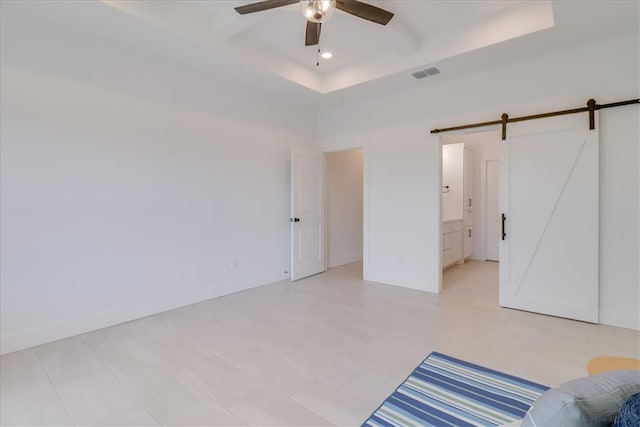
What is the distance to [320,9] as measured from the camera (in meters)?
2.20

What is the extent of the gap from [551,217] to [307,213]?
10.8ft

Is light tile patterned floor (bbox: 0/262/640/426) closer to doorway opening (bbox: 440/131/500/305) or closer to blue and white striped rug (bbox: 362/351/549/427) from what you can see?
blue and white striped rug (bbox: 362/351/549/427)

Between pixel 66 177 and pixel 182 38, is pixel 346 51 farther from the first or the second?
pixel 66 177

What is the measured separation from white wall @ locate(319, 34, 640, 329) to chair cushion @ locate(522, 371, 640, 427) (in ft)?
10.0

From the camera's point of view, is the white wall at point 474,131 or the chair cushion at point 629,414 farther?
the white wall at point 474,131

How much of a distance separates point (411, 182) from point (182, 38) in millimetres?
3320

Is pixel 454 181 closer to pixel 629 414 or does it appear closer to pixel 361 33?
pixel 361 33

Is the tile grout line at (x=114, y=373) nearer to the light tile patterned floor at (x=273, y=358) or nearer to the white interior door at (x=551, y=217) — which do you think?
the light tile patterned floor at (x=273, y=358)

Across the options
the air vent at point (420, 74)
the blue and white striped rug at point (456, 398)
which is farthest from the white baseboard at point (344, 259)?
the blue and white striped rug at point (456, 398)

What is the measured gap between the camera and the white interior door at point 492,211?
649 centimetres

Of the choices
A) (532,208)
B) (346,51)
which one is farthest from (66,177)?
(532,208)

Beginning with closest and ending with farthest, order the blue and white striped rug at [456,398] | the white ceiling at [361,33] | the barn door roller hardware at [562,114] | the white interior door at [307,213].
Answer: the blue and white striped rug at [456,398] → the white ceiling at [361,33] → the barn door roller hardware at [562,114] → the white interior door at [307,213]

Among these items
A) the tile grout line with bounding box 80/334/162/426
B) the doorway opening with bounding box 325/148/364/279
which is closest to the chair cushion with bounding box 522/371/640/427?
the tile grout line with bounding box 80/334/162/426

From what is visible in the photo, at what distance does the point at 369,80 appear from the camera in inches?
164
